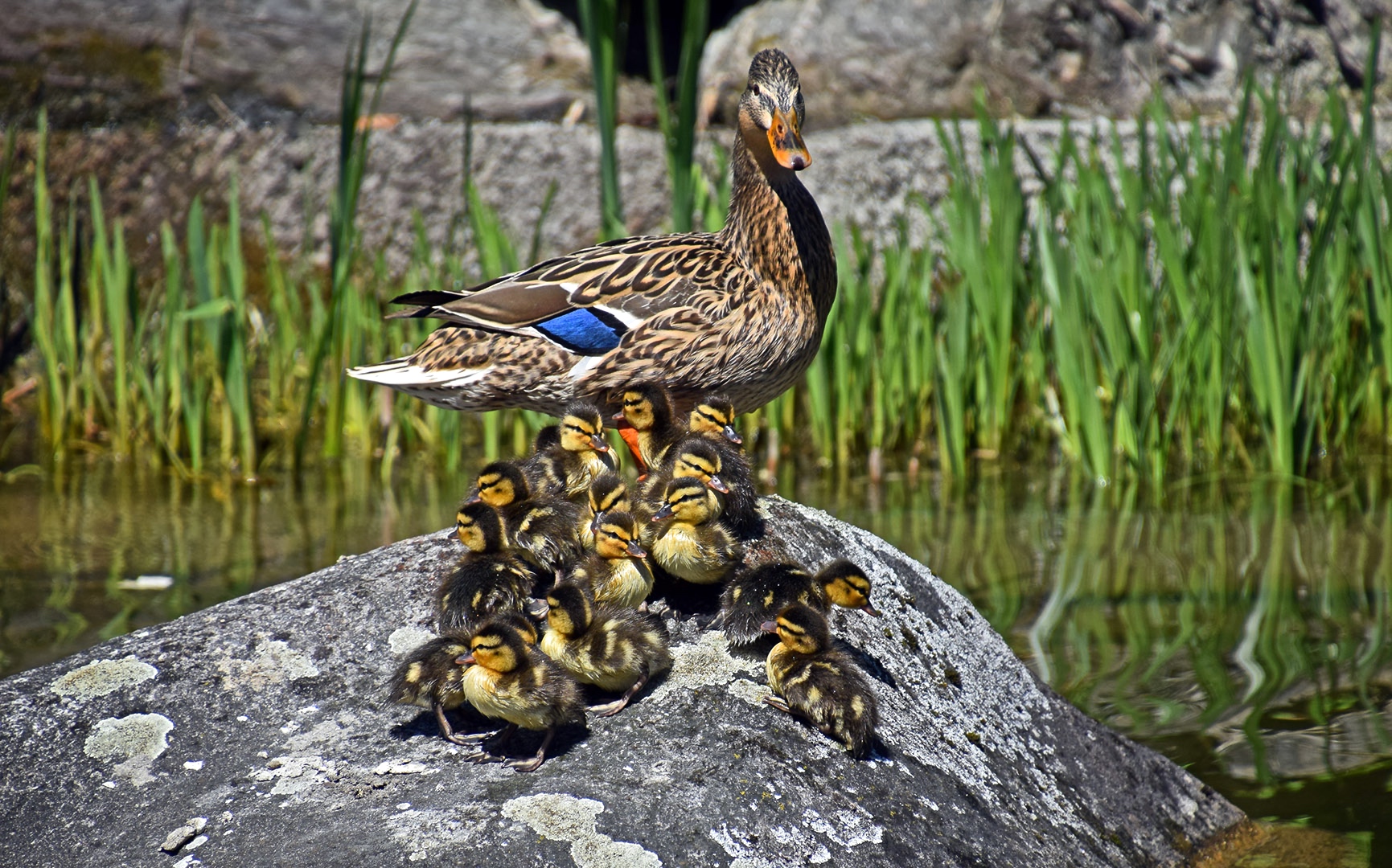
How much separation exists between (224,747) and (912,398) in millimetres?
4686

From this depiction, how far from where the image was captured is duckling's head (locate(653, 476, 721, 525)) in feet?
9.04

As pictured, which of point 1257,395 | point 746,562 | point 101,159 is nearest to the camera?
point 746,562

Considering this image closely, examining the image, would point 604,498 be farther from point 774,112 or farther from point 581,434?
point 774,112

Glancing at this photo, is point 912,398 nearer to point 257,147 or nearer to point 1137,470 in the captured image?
point 1137,470

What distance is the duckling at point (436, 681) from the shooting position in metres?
2.37

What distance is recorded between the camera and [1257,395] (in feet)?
18.6

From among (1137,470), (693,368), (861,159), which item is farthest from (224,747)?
(861,159)

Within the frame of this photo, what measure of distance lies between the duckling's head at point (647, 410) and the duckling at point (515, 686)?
1251mm

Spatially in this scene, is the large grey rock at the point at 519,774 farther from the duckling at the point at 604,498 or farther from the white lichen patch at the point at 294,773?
the duckling at the point at 604,498

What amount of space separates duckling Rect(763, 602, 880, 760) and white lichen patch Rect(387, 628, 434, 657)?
0.81 meters

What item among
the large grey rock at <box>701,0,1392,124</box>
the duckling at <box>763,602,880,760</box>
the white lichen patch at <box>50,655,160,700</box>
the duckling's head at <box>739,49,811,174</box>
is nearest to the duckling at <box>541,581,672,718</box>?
the duckling at <box>763,602,880,760</box>

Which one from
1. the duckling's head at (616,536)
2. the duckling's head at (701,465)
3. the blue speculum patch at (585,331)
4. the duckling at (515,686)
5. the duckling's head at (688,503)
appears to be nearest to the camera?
the duckling at (515,686)

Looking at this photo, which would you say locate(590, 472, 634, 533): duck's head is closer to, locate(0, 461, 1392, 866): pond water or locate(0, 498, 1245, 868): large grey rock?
locate(0, 498, 1245, 868): large grey rock

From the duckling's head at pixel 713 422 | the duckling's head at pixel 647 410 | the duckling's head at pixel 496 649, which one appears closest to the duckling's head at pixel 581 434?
the duckling's head at pixel 647 410
